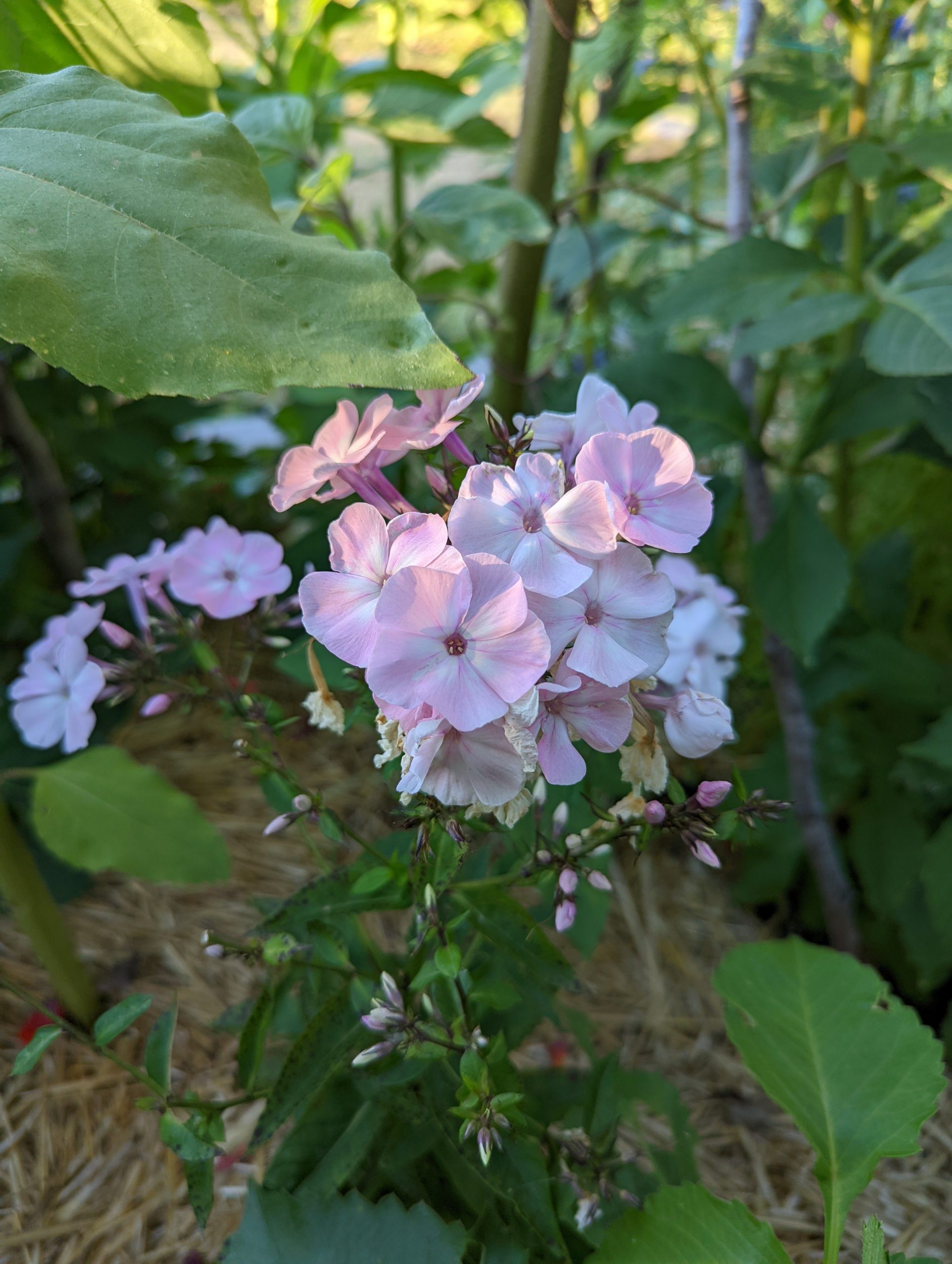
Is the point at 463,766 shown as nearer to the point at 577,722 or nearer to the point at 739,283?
the point at 577,722

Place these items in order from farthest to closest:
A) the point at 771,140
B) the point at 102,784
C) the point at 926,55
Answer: the point at 771,140 < the point at 926,55 < the point at 102,784

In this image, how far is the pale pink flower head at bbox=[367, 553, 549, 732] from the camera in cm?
38

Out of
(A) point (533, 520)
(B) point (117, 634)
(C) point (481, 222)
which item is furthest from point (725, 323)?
(B) point (117, 634)

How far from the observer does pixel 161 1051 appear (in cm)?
54

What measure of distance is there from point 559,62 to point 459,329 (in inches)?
21.6

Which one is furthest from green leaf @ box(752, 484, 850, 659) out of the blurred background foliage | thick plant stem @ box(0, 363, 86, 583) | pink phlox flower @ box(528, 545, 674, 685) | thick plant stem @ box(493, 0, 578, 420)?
thick plant stem @ box(0, 363, 86, 583)

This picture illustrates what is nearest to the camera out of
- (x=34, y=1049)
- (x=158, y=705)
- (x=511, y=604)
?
(x=511, y=604)

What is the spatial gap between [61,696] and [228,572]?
0.18m

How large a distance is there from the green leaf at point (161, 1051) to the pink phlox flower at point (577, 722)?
0.99 feet

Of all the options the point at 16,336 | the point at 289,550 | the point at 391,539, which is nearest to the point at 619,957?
the point at 289,550

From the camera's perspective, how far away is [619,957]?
3.32 ft

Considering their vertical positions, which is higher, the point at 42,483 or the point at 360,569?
the point at 360,569

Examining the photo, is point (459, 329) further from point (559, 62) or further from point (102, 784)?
point (102, 784)

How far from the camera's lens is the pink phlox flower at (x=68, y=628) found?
0.62 m
